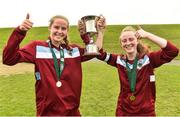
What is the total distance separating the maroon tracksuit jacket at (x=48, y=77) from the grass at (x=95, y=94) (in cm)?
498

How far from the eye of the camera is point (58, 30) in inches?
224

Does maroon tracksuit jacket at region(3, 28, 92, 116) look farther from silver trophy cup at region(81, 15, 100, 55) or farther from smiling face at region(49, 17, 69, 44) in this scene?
silver trophy cup at region(81, 15, 100, 55)

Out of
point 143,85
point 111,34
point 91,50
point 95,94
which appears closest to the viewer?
point 91,50

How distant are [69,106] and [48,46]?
0.80 metres

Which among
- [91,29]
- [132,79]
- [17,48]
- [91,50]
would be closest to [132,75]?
[132,79]

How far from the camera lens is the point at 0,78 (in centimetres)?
1758

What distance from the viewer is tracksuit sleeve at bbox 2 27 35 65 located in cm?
542

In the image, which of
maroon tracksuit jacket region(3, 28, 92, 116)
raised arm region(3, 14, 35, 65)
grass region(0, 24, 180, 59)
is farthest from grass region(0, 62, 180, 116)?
grass region(0, 24, 180, 59)

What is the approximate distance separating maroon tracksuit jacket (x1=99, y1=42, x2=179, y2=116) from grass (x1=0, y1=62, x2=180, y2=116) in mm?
4576

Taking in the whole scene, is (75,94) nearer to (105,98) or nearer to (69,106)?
(69,106)

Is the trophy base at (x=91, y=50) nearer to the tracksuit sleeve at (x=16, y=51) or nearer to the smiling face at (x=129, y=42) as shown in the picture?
the smiling face at (x=129, y=42)

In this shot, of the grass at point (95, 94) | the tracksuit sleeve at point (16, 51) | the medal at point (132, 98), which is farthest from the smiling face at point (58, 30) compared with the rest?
the grass at point (95, 94)

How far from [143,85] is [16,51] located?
5.77ft

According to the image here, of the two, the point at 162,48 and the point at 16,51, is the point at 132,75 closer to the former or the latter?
the point at 162,48
